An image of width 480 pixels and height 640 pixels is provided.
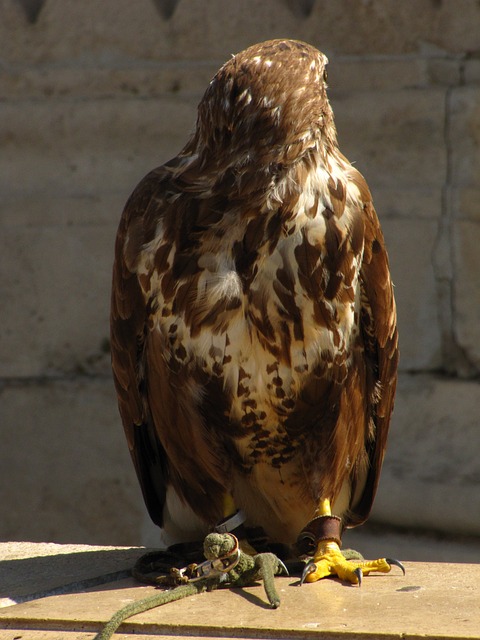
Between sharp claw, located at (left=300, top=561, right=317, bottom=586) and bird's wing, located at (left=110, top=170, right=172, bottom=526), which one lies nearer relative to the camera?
sharp claw, located at (left=300, top=561, right=317, bottom=586)

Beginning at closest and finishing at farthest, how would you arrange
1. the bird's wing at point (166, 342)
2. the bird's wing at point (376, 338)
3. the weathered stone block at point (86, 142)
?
the bird's wing at point (166, 342), the bird's wing at point (376, 338), the weathered stone block at point (86, 142)

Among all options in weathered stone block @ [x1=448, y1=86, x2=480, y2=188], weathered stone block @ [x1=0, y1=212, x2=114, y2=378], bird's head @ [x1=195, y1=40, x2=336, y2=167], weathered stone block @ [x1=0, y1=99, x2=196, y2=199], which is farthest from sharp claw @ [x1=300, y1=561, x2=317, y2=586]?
weathered stone block @ [x1=0, y1=99, x2=196, y2=199]

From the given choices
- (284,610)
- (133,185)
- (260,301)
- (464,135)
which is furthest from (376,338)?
(133,185)

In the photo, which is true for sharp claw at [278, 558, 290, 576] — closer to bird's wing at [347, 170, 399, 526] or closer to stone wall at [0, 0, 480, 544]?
bird's wing at [347, 170, 399, 526]

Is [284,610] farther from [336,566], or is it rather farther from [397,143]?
[397,143]

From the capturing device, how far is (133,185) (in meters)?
5.68

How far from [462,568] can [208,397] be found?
89 centimetres

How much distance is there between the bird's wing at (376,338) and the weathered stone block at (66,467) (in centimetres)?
208

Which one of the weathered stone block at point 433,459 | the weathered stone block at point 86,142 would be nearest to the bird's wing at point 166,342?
the weathered stone block at point 433,459

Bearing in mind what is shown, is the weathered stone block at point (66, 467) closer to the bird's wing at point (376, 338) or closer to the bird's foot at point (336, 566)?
the bird's wing at point (376, 338)

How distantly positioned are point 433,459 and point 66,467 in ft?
5.81

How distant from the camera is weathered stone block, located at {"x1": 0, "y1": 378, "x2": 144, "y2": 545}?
18.8 feet

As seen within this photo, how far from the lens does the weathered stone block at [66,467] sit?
573 cm

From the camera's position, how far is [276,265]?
10.6ft
